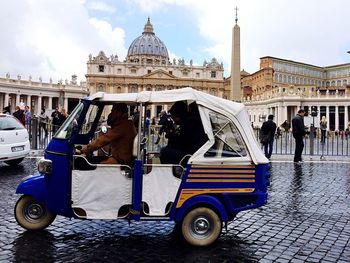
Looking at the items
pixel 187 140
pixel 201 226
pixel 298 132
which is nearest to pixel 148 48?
pixel 298 132

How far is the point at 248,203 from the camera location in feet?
17.8

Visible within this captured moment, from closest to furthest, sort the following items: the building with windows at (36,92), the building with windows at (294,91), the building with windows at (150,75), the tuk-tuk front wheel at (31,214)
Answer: the tuk-tuk front wheel at (31,214) < the building with windows at (294,91) < the building with windows at (36,92) < the building with windows at (150,75)

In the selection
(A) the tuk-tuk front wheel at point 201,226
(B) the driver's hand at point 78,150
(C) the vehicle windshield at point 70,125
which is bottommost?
(A) the tuk-tuk front wheel at point 201,226

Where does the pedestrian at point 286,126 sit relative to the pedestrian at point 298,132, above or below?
above

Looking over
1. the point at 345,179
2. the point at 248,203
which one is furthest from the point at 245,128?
the point at 345,179

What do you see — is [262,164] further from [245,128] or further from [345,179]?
[345,179]

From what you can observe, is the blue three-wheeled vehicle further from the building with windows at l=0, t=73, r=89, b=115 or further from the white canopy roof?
the building with windows at l=0, t=73, r=89, b=115

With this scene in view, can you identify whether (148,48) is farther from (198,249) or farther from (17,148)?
(198,249)

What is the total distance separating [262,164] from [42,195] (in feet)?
9.54

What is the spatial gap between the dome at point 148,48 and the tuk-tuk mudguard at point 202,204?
114991 mm

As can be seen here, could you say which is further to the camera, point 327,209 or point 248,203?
point 327,209

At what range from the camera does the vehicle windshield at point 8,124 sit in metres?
11.6

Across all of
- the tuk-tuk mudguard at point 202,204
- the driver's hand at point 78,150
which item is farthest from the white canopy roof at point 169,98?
the tuk-tuk mudguard at point 202,204

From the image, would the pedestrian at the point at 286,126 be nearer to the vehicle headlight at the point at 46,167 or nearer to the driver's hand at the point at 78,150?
the driver's hand at the point at 78,150
